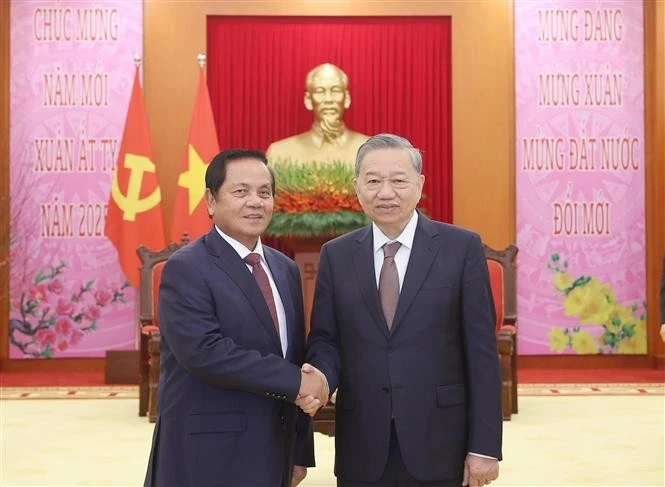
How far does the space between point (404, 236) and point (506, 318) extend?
4.27 meters

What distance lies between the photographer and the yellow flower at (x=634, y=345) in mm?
8789

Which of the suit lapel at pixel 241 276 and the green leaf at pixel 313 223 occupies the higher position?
the green leaf at pixel 313 223

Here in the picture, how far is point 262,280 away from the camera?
8.37ft

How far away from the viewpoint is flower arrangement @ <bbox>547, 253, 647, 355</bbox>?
8.78 m

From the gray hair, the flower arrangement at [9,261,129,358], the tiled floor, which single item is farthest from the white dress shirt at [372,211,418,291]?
the flower arrangement at [9,261,129,358]

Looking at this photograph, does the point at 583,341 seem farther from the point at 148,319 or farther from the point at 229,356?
the point at 229,356

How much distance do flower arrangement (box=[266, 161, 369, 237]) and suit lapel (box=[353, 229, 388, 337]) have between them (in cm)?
416

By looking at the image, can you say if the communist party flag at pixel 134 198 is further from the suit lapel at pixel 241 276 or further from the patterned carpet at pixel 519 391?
the suit lapel at pixel 241 276

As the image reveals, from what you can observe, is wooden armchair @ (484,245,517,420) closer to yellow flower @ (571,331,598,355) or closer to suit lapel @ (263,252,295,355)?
yellow flower @ (571,331,598,355)

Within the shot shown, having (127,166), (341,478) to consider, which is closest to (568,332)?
(127,166)

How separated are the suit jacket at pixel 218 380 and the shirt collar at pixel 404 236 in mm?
326

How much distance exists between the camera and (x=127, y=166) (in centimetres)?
811

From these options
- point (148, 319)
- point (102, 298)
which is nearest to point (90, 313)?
point (102, 298)

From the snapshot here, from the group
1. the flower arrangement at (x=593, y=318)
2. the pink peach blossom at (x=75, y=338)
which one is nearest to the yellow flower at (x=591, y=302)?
the flower arrangement at (x=593, y=318)
